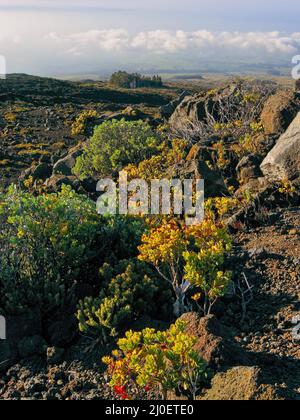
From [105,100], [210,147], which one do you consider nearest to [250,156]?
[210,147]

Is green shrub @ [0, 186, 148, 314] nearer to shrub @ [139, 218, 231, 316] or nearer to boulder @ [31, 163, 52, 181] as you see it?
shrub @ [139, 218, 231, 316]

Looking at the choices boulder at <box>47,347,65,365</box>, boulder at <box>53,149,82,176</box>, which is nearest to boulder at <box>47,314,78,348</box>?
Answer: boulder at <box>47,347,65,365</box>

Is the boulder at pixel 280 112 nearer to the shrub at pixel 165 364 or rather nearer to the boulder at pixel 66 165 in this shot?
the boulder at pixel 66 165

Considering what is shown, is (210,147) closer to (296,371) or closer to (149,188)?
(149,188)

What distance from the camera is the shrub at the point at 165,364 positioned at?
4152 millimetres

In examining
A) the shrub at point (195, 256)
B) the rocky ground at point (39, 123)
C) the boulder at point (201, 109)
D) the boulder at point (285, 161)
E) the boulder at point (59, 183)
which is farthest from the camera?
the rocky ground at point (39, 123)

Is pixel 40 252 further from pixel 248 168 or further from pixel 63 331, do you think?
pixel 248 168

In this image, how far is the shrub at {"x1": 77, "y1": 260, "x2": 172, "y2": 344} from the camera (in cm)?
566

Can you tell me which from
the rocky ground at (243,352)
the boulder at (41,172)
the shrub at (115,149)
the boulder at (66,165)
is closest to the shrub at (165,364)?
the rocky ground at (243,352)

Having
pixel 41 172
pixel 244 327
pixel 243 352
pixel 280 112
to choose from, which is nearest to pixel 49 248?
pixel 244 327

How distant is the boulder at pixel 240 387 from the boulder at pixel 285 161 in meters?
5.58

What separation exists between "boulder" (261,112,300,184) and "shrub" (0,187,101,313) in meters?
4.24

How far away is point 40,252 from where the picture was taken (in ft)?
21.4

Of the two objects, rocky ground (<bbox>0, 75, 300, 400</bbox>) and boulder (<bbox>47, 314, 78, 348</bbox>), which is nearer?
rocky ground (<bbox>0, 75, 300, 400</bbox>)
